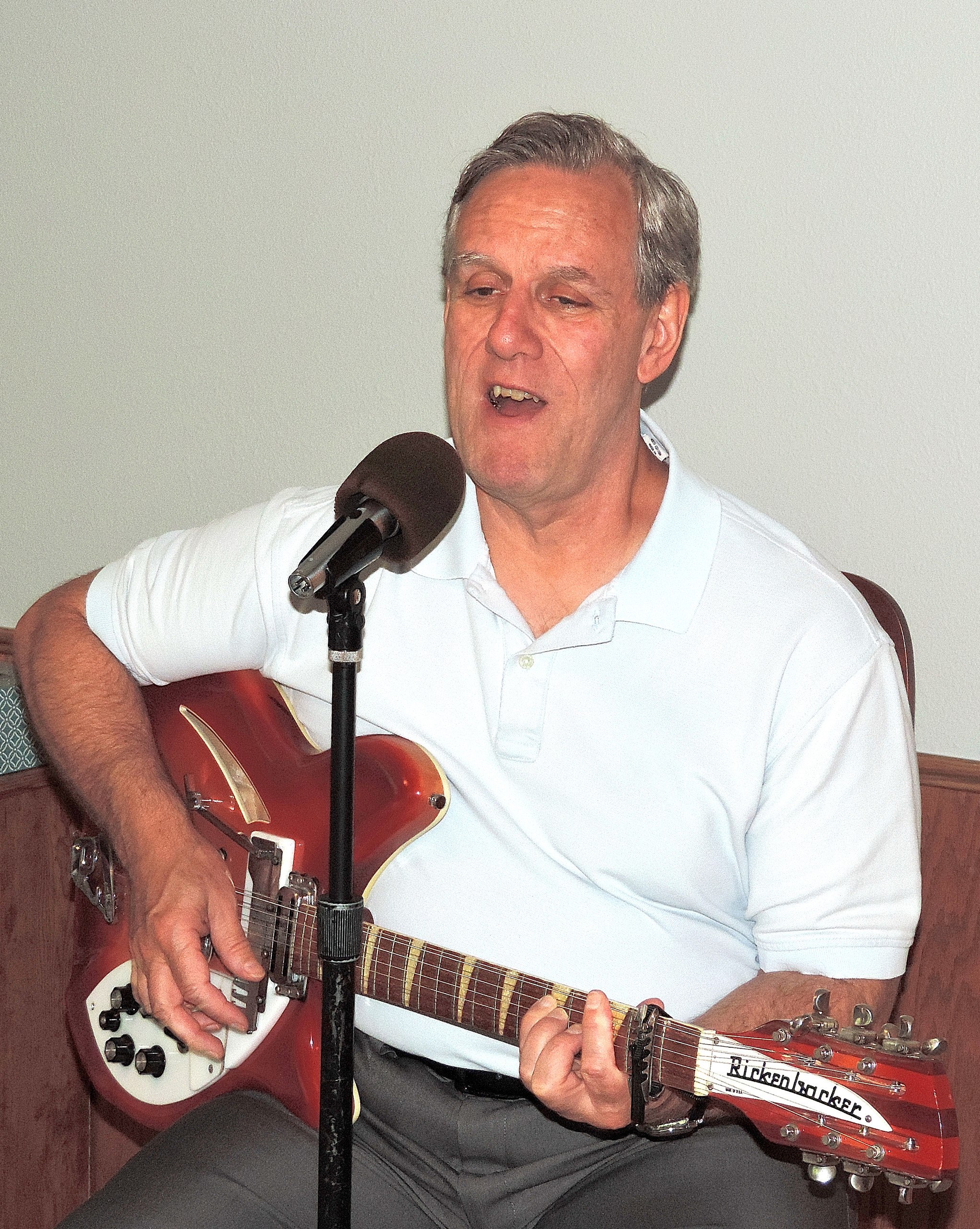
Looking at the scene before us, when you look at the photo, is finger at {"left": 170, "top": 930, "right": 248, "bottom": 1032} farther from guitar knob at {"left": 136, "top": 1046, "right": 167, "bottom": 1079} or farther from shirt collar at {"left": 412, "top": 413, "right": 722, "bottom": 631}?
shirt collar at {"left": 412, "top": 413, "right": 722, "bottom": 631}

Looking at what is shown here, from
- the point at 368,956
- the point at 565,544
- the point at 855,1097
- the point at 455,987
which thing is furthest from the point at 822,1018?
the point at 565,544

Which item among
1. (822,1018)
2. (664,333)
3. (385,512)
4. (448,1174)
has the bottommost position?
(448,1174)

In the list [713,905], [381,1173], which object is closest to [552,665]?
[713,905]

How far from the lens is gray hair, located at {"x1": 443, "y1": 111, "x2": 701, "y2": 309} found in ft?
4.91

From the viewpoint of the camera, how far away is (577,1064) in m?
1.22

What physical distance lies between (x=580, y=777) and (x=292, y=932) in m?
0.34

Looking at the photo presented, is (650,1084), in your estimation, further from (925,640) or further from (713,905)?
(925,640)

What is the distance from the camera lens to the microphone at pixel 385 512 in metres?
1.06

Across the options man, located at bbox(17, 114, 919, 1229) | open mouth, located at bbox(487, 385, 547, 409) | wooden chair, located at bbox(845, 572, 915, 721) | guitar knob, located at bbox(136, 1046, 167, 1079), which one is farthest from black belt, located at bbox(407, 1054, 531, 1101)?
open mouth, located at bbox(487, 385, 547, 409)

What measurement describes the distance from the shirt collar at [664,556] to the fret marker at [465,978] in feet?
1.22

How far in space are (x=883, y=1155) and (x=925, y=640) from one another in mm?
834

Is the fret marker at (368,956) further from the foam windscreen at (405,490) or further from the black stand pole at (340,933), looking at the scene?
the foam windscreen at (405,490)

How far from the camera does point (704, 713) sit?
1.42m

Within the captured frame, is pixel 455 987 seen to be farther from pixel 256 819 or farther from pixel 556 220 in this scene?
pixel 556 220
